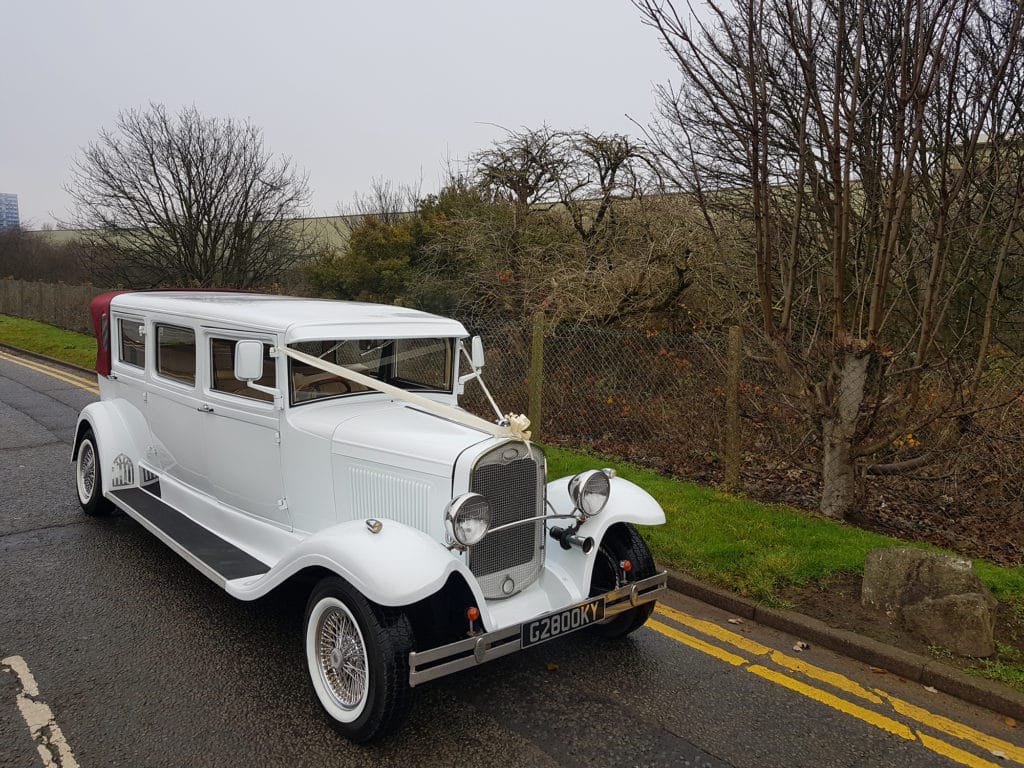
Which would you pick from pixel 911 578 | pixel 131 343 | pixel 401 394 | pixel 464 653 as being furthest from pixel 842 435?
pixel 131 343

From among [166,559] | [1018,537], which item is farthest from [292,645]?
[1018,537]

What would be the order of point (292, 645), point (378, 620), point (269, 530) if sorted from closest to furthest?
point (378, 620), point (292, 645), point (269, 530)

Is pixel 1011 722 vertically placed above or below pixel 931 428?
below

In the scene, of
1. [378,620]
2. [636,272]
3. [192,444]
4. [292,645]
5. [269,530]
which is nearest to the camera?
[378,620]

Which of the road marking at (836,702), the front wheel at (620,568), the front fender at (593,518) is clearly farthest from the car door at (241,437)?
the road marking at (836,702)

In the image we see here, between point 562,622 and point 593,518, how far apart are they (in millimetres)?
696

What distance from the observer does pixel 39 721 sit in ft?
10.6

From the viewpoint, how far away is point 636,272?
9.69 meters

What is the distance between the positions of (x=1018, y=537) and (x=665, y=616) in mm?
3561

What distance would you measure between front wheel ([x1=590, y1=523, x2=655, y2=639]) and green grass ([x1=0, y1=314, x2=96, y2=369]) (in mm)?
13938

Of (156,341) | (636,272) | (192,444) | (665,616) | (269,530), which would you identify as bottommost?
(665,616)

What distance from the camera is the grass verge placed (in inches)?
177

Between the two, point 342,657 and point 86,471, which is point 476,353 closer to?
point 342,657

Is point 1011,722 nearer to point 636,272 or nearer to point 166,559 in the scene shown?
point 166,559
